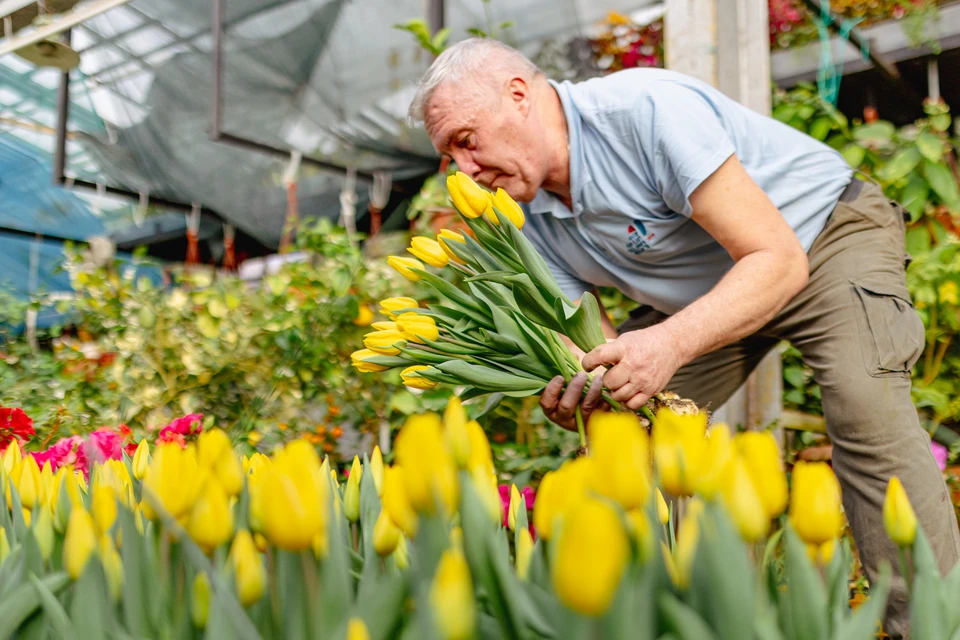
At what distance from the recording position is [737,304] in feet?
4.73

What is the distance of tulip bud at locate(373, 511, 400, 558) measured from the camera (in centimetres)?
60

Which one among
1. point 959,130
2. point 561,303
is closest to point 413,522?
point 561,303

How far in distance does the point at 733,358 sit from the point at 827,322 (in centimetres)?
34

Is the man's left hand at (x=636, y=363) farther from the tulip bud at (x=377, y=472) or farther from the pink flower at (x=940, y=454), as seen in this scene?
the pink flower at (x=940, y=454)

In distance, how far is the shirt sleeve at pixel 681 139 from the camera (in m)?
1.52

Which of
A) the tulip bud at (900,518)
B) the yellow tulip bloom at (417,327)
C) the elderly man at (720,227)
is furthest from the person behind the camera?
the elderly man at (720,227)

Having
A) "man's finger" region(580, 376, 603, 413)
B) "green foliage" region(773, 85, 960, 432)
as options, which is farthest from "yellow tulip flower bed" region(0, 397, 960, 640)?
"green foliage" region(773, 85, 960, 432)

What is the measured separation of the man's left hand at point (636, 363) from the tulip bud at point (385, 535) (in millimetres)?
696

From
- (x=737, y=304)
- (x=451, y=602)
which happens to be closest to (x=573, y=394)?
(x=737, y=304)

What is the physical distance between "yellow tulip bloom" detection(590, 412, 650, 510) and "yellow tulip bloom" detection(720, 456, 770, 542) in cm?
6

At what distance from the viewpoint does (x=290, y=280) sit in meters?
2.97

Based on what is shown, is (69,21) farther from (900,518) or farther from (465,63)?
(900,518)

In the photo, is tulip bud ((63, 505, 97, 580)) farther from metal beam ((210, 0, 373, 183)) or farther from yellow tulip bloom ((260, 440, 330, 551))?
metal beam ((210, 0, 373, 183))

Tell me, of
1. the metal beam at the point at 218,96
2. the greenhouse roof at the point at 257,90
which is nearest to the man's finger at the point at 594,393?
the greenhouse roof at the point at 257,90
